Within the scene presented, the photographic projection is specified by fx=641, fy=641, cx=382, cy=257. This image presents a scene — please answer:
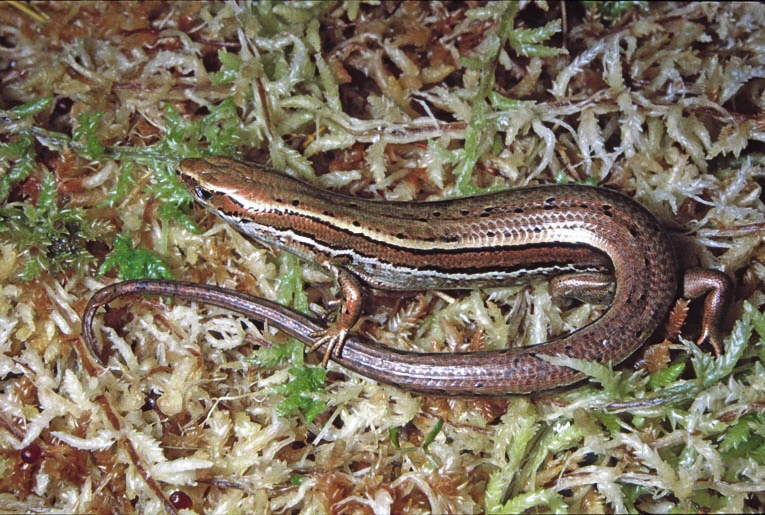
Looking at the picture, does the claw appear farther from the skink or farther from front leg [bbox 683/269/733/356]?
front leg [bbox 683/269/733/356]

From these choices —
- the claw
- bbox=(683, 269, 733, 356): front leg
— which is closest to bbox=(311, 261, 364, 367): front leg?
the claw

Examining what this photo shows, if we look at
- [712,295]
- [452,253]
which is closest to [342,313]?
[452,253]

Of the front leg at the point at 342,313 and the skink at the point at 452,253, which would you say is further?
the front leg at the point at 342,313

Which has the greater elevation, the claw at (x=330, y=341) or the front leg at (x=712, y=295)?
the front leg at (x=712, y=295)

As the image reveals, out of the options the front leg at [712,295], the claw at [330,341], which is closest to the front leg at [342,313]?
the claw at [330,341]

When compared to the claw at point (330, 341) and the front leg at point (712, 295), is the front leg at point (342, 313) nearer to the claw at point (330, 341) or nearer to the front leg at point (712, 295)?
the claw at point (330, 341)

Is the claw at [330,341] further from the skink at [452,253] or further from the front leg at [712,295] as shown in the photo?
the front leg at [712,295]

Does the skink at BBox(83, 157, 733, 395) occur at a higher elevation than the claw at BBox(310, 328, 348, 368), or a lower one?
higher

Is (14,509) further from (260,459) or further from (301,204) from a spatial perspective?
(301,204)
